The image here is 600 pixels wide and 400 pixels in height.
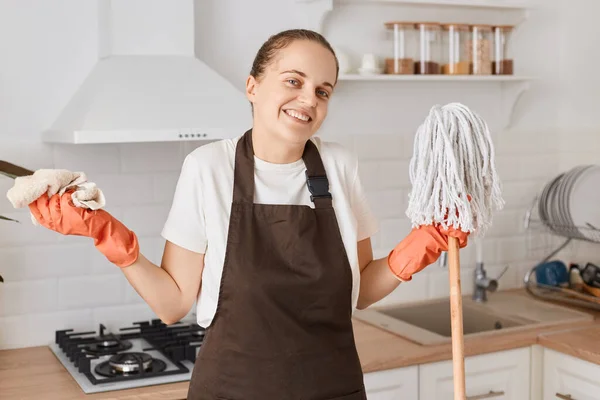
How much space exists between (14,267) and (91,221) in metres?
0.98

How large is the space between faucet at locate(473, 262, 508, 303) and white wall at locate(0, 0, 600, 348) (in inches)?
3.2

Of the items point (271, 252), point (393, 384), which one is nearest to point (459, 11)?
point (393, 384)

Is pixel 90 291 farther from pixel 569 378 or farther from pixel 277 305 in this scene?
pixel 569 378

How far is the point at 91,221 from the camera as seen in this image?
168 centimetres

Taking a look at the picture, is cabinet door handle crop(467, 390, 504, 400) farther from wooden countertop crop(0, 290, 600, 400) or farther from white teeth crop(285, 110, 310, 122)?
white teeth crop(285, 110, 310, 122)

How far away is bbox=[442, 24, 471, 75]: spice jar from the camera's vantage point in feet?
10.00

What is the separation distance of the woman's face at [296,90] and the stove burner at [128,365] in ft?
2.73

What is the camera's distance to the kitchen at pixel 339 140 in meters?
2.48

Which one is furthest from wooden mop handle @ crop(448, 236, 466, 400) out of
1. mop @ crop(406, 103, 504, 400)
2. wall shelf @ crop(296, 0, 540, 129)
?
wall shelf @ crop(296, 0, 540, 129)

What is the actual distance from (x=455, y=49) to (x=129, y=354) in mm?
1531

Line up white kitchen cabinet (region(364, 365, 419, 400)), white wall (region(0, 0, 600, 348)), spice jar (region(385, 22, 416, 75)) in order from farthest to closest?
spice jar (region(385, 22, 416, 75)), white wall (region(0, 0, 600, 348)), white kitchen cabinet (region(364, 365, 419, 400))

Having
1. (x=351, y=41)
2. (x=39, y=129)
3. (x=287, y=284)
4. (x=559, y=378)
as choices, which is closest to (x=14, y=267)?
(x=39, y=129)

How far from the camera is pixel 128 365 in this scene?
230cm

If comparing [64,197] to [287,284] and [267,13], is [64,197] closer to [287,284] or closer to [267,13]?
[287,284]
